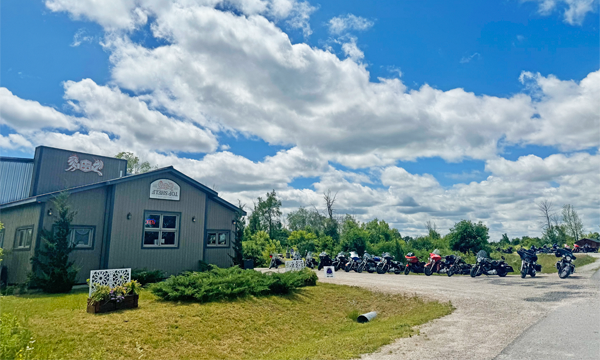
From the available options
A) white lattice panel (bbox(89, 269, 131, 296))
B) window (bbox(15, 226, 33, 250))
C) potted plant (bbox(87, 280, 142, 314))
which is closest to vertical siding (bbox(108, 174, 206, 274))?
window (bbox(15, 226, 33, 250))

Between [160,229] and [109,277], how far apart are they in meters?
5.75

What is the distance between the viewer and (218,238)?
1672 cm

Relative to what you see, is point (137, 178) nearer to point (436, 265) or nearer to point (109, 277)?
point (109, 277)

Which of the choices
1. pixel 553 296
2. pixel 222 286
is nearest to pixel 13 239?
pixel 222 286

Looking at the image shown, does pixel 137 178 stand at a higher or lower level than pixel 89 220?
higher

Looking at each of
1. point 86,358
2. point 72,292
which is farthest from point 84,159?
point 86,358

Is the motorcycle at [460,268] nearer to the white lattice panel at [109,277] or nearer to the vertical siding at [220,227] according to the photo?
the vertical siding at [220,227]

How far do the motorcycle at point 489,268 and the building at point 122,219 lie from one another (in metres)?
11.5

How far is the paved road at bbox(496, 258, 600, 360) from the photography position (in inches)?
213


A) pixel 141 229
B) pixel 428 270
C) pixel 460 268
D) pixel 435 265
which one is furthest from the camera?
pixel 435 265

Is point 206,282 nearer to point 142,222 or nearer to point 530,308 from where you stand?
point 142,222

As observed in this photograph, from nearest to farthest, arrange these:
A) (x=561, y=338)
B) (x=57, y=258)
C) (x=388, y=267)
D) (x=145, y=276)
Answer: (x=561, y=338) → (x=57, y=258) → (x=145, y=276) → (x=388, y=267)

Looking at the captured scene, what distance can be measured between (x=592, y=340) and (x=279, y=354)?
5.29 metres

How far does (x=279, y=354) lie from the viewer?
22.8 ft
